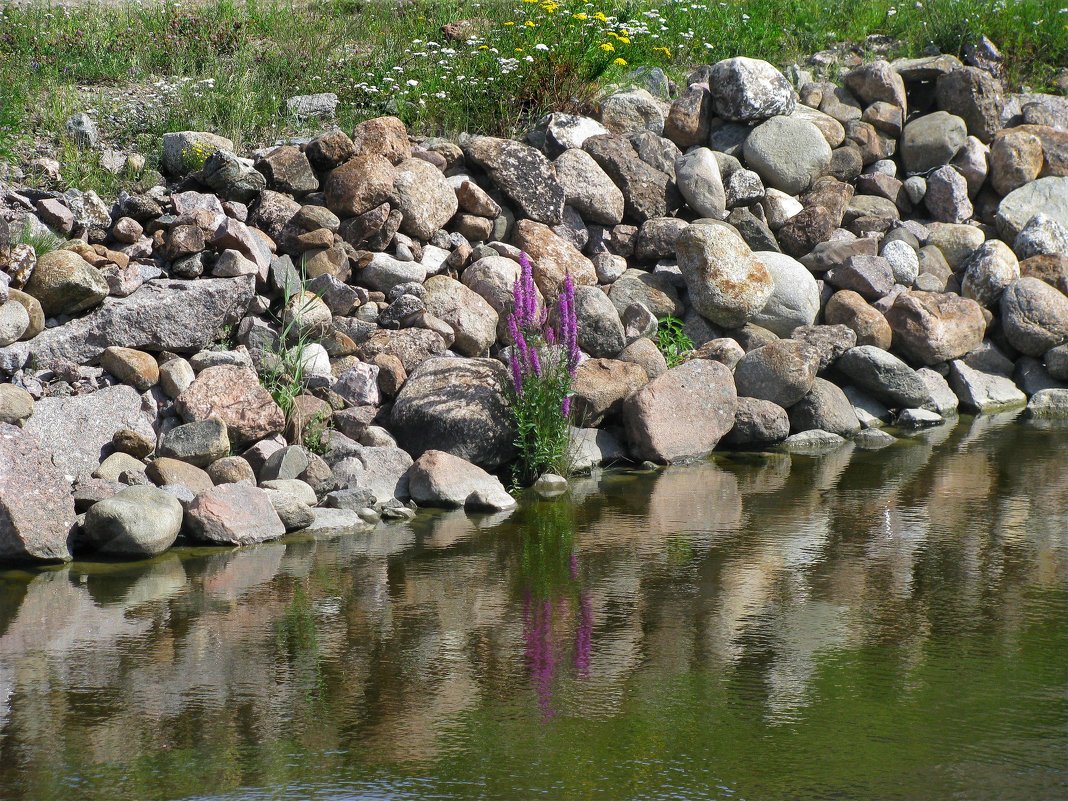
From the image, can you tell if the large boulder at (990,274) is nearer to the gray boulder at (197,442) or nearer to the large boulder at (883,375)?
the large boulder at (883,375)

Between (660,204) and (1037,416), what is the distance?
3906mm

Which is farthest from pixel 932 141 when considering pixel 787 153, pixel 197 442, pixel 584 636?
pixel 584 636

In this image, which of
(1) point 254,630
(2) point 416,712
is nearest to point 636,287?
(1) point 254,630

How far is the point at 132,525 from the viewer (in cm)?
660

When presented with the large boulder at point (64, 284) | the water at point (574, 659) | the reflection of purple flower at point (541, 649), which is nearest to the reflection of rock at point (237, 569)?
the water at point (574, 659)

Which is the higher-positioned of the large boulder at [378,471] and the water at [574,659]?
the large boulder at [378,471]

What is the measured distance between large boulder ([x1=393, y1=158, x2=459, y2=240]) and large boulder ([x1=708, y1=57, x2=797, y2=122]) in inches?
134

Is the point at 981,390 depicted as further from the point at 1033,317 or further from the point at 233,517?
the point at 233,517

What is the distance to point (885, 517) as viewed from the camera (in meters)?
7.32

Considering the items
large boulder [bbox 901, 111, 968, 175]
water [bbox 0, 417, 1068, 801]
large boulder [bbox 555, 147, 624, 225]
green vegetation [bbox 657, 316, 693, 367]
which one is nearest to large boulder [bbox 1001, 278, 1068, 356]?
large boulder [bbox 901, 111, 968, 175]

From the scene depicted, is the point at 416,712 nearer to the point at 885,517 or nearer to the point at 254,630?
the point at 254,630

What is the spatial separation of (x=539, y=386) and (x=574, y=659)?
3261mm

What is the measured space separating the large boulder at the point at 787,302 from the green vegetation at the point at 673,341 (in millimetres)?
737

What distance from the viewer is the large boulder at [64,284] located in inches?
321
